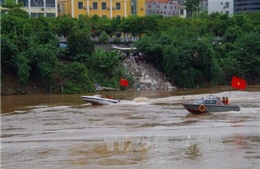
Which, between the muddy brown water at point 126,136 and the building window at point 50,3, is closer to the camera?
the muddy brown water at point 126,136

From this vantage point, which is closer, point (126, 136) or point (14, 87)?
point (126, 136)

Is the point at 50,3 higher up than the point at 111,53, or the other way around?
the point at 50,3

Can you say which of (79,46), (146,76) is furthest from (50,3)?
(146,76)

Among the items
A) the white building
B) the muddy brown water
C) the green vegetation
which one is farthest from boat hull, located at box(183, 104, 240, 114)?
the white building

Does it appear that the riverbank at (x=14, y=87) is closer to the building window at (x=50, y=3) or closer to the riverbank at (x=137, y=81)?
the riverbank at (x=137, y=81)

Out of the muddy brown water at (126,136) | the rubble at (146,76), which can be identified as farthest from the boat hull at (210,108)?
the rubble at (146,76)

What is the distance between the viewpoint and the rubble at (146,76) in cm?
5391

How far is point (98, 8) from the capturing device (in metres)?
83.2

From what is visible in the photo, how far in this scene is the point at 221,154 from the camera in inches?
790

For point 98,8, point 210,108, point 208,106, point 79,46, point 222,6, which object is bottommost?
point 210,108

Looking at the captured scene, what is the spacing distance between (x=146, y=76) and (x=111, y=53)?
4568 millimetres

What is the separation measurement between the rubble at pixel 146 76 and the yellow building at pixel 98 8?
80.2ft

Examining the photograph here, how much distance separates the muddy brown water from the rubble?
13.3 meters

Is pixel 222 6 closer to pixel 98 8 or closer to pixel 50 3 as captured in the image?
pixel 98 8
